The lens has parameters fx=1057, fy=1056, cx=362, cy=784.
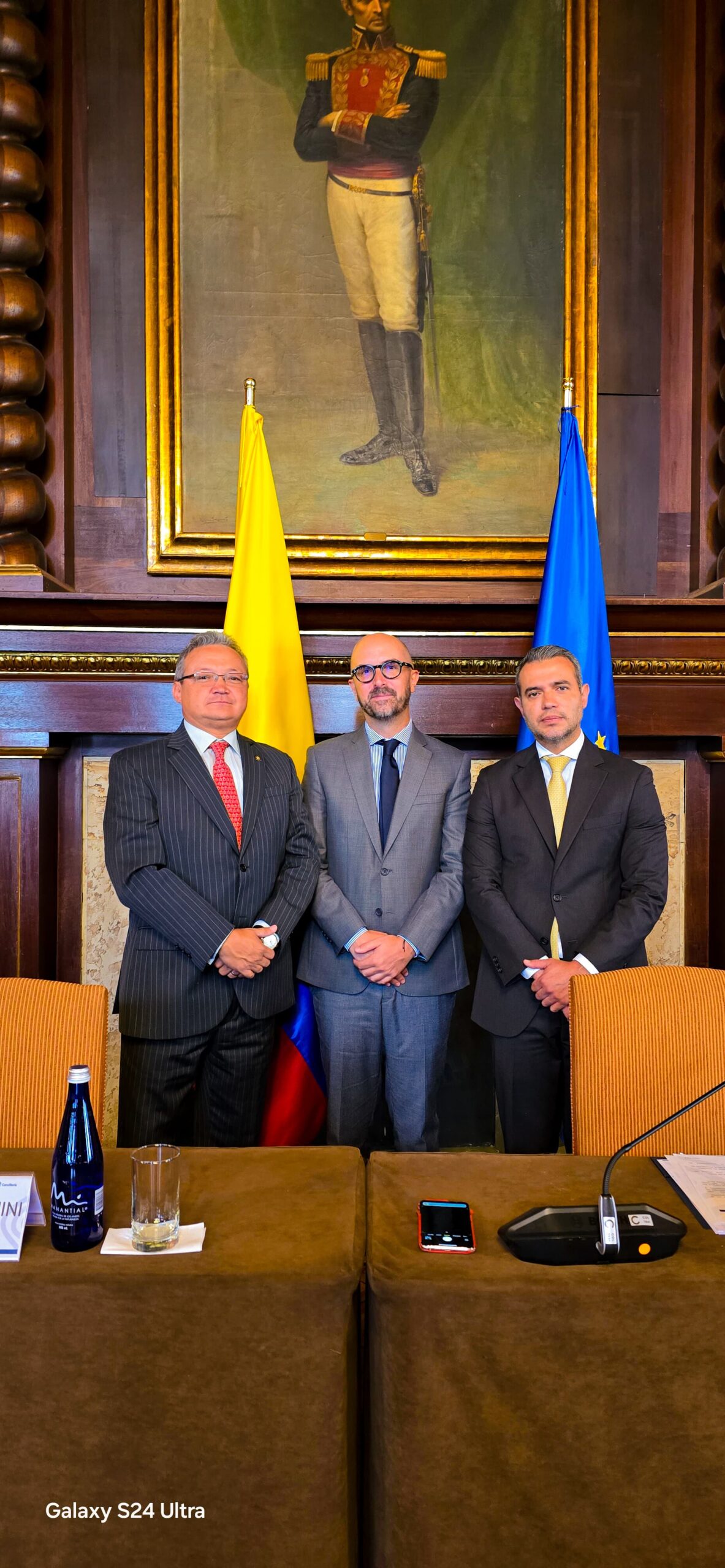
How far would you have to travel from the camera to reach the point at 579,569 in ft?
10.7

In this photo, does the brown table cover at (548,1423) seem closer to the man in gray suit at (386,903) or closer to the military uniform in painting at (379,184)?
the man in gray suit at (386,903)

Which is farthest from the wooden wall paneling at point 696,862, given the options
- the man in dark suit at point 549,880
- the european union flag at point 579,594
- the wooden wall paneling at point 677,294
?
the man in dark suit at point 549,880

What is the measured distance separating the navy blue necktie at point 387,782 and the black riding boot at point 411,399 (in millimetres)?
1282

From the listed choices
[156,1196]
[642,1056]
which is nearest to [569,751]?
[642,1056]

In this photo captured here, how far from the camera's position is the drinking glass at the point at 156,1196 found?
4.35 feet

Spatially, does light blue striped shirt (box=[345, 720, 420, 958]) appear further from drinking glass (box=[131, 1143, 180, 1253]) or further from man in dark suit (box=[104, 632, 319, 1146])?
drinking glass (box=[131, 1143, 180, 1253])

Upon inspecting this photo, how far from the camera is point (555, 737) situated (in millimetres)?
2646

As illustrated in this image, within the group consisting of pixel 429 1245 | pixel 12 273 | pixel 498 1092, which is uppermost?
pixel 12 273

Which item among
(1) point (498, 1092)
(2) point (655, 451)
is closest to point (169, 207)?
(2) point (655, 451)

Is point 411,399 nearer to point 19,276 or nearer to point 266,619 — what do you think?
point 266,619

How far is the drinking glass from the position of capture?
52.2 inches

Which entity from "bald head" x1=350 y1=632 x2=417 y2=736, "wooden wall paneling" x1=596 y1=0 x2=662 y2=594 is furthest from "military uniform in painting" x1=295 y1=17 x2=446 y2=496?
"bald head" x1=350 y1=632 x2=417 y2=736

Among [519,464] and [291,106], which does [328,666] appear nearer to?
[519,464]

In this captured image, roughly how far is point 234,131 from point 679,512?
2021mm
